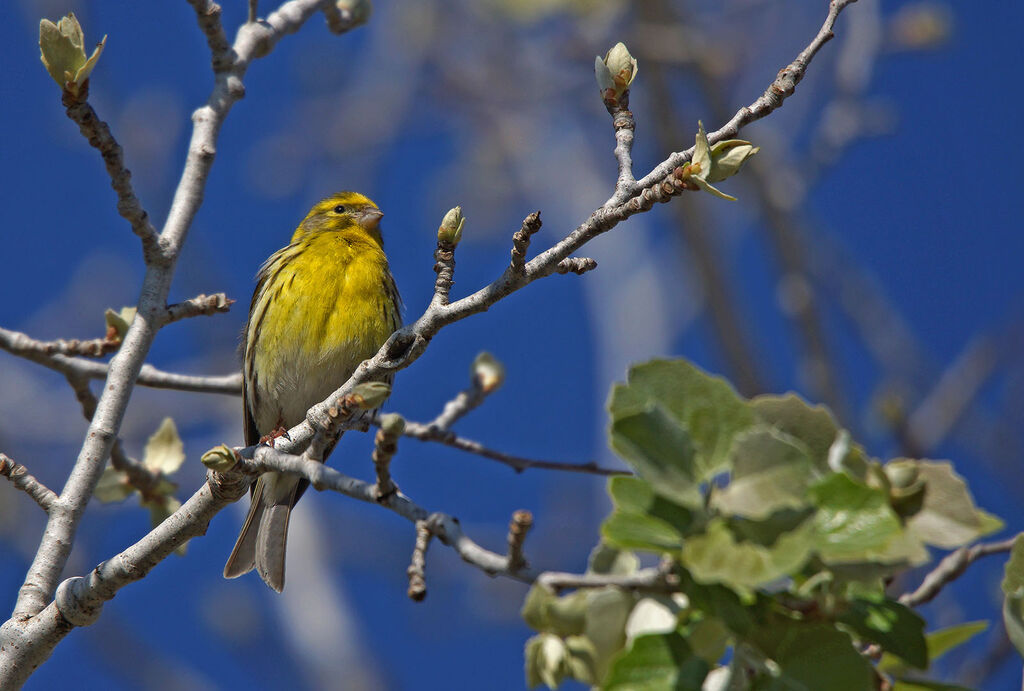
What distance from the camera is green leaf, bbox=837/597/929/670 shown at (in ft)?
4.86

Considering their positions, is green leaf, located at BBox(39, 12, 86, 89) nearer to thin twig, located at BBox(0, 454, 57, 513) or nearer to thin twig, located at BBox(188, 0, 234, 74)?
thin twig, located at BBox(188, 0, 234, 74)

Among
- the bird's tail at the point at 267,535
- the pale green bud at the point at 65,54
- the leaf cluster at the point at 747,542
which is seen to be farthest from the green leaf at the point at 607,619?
the bird's tail at the point at 267,535

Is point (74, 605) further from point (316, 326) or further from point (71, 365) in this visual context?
point (316, 326)

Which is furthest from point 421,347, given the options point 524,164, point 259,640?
point 259,640

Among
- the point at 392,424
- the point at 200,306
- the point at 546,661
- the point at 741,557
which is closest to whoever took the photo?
the point at 741,557

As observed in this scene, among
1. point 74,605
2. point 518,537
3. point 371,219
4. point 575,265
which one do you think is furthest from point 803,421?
point 371,219

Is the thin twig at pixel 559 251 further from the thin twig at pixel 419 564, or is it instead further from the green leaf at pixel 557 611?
the green leaf at pixel 557 611

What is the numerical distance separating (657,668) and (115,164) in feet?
7.50

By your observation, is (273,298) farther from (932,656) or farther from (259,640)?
(259,640)

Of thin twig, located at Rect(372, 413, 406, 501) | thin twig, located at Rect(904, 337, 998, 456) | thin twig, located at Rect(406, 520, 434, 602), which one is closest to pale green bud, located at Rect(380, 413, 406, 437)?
thin twig, located at Rect(372, 413, 406, 501)

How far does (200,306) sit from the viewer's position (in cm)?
333

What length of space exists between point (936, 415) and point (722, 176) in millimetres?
6235

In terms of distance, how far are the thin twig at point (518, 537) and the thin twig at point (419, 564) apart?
23 cm

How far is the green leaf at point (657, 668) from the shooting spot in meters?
1.37
